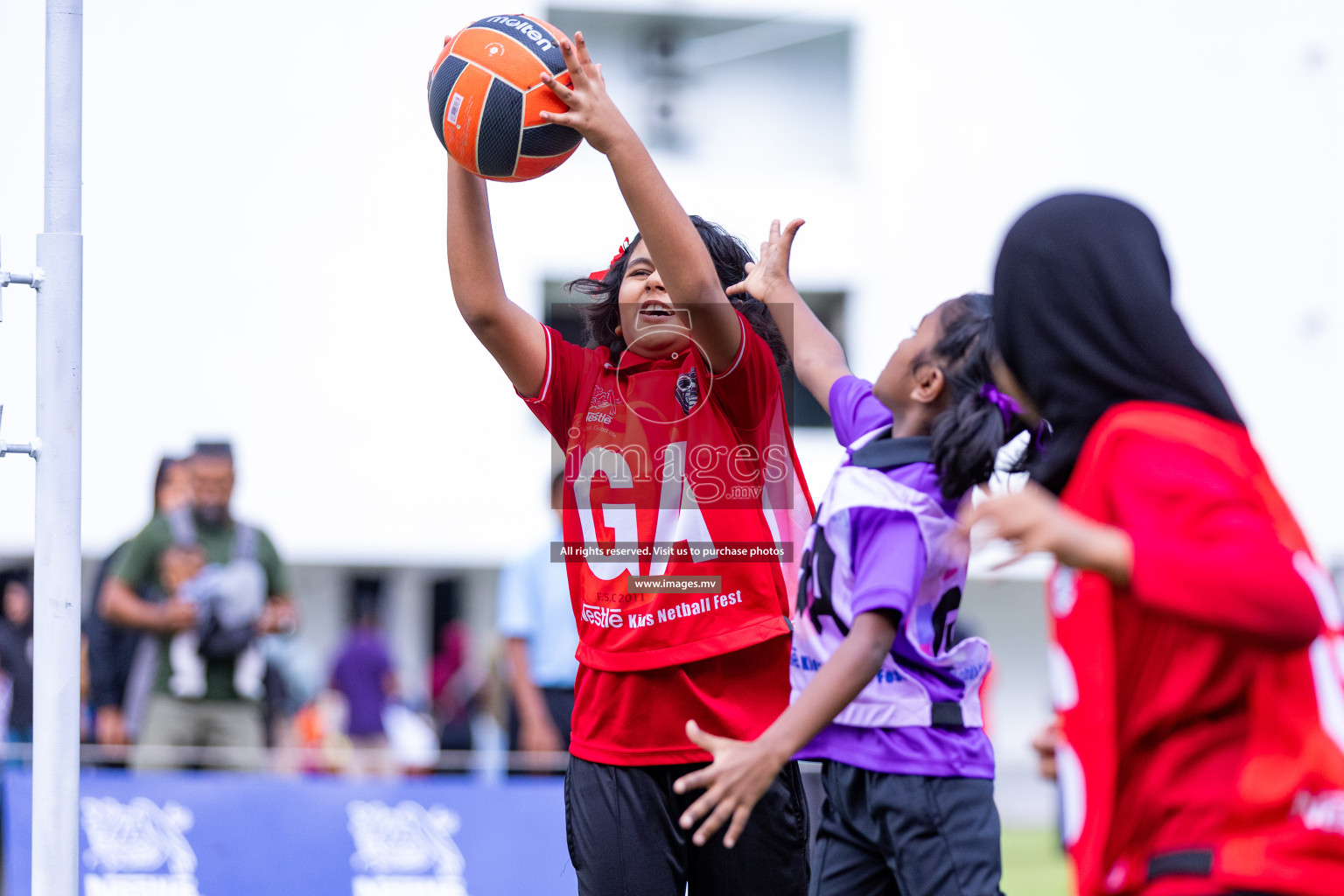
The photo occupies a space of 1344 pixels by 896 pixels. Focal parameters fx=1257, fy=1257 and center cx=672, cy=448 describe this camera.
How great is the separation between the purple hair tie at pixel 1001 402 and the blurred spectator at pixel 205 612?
4.26 meters

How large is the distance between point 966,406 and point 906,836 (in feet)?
2.93

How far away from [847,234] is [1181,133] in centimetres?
439

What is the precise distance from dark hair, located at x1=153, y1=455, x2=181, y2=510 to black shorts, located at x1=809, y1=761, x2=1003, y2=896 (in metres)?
4.55

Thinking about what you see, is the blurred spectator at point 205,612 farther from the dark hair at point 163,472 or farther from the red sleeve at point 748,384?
the red sleeve at point 748,384

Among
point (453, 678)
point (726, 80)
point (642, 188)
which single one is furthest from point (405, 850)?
point (726, 80)

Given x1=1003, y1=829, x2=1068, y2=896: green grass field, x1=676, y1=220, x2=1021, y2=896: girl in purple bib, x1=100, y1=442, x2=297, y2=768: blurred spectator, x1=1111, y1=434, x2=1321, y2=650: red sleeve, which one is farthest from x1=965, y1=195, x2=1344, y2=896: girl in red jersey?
x1=1003, y1=829, x2=1068, y2=896: green grass field

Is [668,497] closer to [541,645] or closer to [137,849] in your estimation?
[541,645]

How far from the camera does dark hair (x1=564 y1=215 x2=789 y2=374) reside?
9.70ft

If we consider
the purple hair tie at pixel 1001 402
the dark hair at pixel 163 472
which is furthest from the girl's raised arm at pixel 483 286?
the dark hair at pixel 163 472

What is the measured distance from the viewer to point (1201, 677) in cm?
166

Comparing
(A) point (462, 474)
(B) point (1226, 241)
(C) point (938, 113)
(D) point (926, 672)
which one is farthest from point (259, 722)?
(B) point (1226, 241)

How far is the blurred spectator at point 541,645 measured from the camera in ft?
18.8

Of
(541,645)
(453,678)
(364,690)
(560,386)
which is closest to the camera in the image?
(560,386)

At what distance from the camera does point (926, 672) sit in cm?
268
